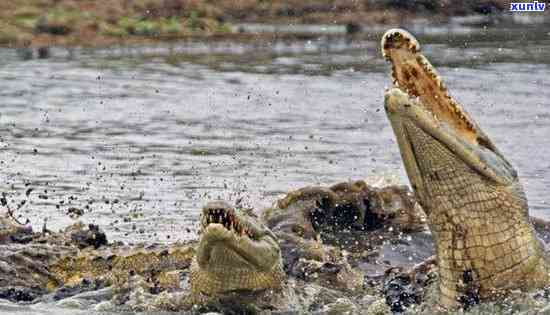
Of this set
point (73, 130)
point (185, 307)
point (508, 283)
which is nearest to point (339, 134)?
point (73, 130)

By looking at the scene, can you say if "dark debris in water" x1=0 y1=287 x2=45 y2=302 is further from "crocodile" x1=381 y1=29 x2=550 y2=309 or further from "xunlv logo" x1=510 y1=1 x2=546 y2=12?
"xunlv logo" x1=510 y1=1 x2=546 y2=12

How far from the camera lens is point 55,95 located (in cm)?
2727

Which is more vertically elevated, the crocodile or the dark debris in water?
the crocodile

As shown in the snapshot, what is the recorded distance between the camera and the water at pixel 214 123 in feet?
54.0

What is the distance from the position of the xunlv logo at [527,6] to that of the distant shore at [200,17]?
41 centimetres

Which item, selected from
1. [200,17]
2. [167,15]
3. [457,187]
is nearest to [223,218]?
[457,187]

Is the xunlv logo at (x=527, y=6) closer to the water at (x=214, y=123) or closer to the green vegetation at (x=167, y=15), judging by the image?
the green vegetation at (x=167, y=15)

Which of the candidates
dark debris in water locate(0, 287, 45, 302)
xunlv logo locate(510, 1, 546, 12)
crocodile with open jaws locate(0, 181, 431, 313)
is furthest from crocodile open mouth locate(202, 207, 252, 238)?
xunlv logo locate(510, 1, 546, 12)

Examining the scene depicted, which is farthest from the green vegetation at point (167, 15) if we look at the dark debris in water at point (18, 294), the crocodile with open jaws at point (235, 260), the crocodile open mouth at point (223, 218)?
the crocodile open mouth at point (223, 218)

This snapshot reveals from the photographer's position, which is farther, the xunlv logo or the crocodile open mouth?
the xunlv logo

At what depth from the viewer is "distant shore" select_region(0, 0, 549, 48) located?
132 ft

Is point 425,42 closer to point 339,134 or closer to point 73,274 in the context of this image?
point 339,134

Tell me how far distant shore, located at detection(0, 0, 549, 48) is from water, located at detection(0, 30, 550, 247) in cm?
330

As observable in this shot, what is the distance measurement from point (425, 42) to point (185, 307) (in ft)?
94.2
